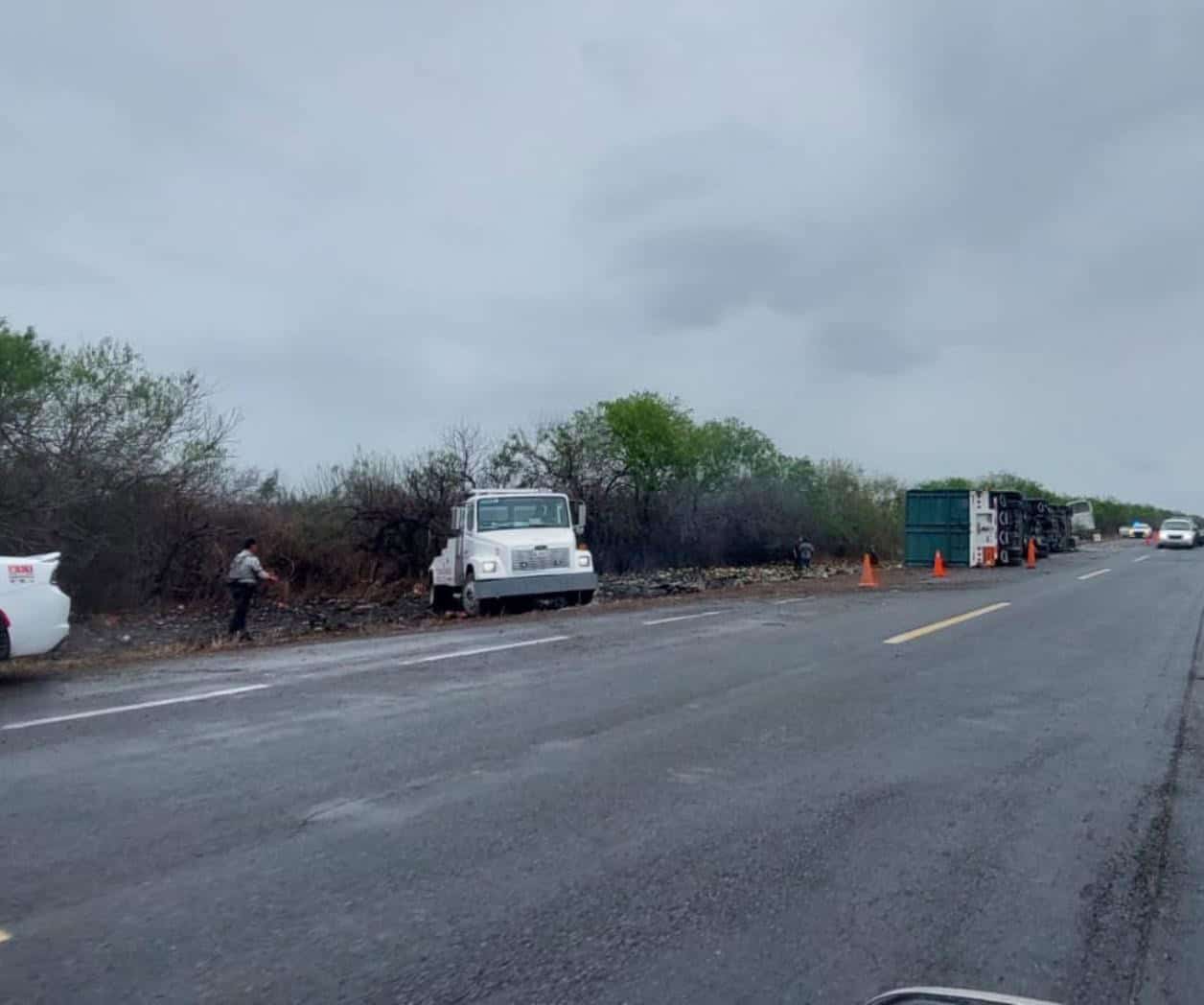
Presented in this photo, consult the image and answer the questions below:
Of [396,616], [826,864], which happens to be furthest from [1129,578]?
[826,864]

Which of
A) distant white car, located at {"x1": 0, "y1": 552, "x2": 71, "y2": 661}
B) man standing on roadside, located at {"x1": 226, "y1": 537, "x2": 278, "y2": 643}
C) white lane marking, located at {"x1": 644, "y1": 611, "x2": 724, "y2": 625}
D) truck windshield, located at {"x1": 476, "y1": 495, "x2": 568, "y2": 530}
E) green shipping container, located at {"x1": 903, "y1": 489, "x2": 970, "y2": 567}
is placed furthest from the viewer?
green shipping container, located at {"x1": 903, "y1": 489, "x2": 970, "y2": 567}

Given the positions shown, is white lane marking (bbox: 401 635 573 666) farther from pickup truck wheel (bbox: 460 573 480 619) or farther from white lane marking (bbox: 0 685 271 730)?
pickup truck wheel (bbox: 460 573 480 619)

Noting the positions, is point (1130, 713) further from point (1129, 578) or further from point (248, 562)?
point (1129, 578)

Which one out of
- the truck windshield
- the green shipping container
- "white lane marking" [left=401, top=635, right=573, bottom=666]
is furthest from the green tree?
"white lane marking" [left=401, top=635, right=573, bottom=666]

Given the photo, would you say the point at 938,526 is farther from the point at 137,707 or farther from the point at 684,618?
the point at 137,707

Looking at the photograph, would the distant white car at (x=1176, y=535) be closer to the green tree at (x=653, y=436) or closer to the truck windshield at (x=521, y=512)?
the green tree at (x=653, y=436)

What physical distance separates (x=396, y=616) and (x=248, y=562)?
542 cm

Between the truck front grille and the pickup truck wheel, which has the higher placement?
the truck front grille

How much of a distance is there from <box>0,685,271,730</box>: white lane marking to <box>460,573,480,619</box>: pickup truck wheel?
36.0 ft

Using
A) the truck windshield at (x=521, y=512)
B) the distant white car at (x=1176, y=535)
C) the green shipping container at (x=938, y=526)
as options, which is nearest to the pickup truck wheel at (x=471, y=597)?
the truck windshield at (x=521, y=512)

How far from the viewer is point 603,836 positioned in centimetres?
576

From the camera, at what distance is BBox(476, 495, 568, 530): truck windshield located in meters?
22.9

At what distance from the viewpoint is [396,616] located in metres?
24.3

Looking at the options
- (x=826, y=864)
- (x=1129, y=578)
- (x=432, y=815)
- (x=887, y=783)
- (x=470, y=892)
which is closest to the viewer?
(x=470, y=892)
